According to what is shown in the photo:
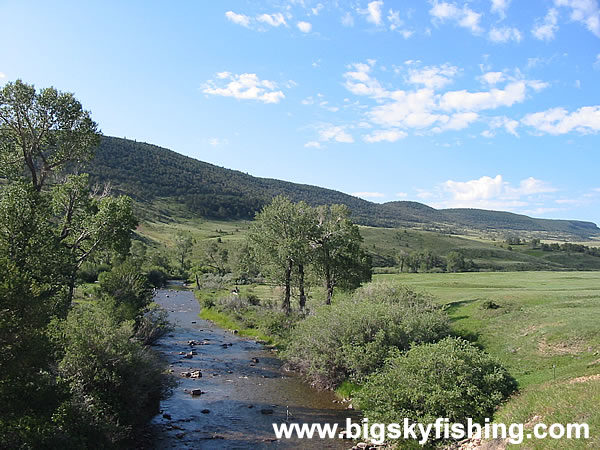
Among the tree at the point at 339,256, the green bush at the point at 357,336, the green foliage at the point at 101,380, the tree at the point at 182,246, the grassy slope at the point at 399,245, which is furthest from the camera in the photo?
the grassy slope at the point at 399,245

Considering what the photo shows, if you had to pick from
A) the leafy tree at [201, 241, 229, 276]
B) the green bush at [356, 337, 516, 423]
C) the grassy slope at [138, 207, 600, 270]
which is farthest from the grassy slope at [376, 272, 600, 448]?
the grassy slope at [138, 207, 600, 270]

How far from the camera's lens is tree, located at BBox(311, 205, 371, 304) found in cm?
4284

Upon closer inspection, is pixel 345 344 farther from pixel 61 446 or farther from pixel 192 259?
pixel 192 259

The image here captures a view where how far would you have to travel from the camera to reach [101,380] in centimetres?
1812

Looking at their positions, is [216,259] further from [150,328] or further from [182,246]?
[150,328]

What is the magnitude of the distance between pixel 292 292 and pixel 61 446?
37.5 metres

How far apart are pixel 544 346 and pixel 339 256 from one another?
23.1 m

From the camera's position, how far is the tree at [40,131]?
22.3 metres

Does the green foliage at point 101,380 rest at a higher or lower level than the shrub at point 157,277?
higher

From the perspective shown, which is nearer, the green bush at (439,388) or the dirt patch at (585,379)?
the dirt patch at (585,379)

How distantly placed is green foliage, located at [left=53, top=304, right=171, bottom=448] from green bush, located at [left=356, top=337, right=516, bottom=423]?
10612mm

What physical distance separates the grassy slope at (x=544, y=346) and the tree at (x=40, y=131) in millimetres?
25368

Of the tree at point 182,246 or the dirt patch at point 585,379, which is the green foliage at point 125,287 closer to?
the dirt patch at point 585,379

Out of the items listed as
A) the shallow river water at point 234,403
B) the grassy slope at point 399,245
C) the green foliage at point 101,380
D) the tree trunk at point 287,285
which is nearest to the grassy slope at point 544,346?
the shallow river water at point 234,403
